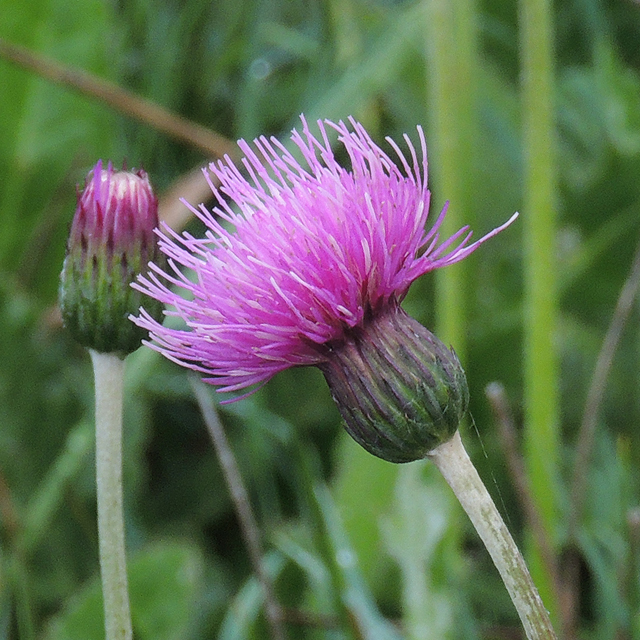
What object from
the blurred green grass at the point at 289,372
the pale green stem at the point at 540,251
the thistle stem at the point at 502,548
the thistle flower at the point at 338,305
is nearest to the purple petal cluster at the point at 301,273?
the thistle flower at the point at 338,305

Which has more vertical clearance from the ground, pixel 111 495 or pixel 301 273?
pixel 301 273

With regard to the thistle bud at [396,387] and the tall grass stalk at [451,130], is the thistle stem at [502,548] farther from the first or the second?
the tall grass stalk at [451,130]

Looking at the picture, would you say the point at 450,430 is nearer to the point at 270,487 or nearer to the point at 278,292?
the point at 278,292

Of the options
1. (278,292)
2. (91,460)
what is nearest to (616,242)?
(91,460)

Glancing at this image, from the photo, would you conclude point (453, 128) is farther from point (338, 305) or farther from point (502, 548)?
point (502, 548)

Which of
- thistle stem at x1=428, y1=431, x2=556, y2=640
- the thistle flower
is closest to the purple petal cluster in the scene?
the thistle flower

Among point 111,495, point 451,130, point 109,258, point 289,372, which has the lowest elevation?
point 289,372

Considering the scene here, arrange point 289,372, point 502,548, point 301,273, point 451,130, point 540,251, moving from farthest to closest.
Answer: point 289,372 → point 451,130 → point 540,251 → point 301,273 → point 502,548

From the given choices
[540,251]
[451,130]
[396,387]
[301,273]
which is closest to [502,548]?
[396,387]
